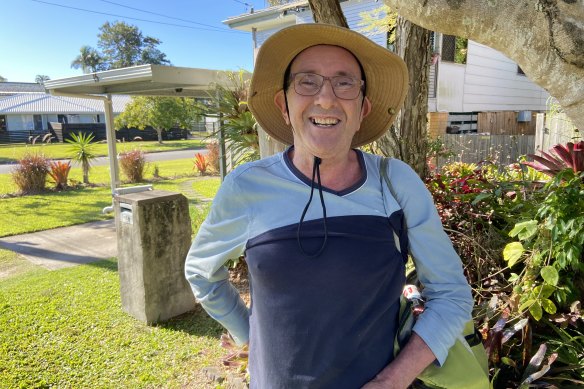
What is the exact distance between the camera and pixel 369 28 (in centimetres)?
407

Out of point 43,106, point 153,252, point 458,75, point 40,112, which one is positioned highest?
point 43,106

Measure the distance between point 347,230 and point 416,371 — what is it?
49 cm

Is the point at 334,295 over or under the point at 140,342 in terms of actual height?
over

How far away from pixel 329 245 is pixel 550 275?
1632mm

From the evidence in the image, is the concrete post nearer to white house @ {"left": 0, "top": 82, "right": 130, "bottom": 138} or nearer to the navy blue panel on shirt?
the navy blue panel on shirt

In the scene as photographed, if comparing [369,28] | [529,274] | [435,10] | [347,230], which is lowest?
[529,274]

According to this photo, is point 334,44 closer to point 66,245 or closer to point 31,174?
point 66,245

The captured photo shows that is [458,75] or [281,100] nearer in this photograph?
[281,100]

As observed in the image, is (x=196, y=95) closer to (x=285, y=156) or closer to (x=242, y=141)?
(x=242, y=141)

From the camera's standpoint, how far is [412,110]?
145 inches

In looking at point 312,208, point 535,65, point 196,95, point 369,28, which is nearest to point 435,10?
point 535,65

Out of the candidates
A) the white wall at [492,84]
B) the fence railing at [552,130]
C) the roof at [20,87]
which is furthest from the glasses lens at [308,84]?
the roof at [20,87]

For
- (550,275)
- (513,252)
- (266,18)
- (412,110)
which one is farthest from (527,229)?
(266,18)

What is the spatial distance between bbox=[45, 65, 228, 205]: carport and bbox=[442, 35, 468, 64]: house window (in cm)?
787
